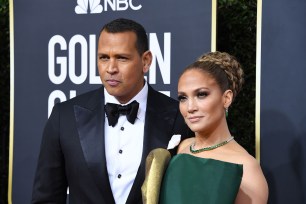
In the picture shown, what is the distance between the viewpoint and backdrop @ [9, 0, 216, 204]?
2.43 meters

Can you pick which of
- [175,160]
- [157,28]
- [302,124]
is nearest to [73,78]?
[157,28]

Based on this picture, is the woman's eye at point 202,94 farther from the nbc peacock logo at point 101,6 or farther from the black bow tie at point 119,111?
the nbc peacock logo at point 101,6

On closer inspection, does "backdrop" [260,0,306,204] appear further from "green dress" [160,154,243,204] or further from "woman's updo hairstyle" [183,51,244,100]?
"green dress" [160,154,243,204]

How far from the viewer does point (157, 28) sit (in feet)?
8.11

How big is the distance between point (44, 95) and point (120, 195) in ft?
3.46

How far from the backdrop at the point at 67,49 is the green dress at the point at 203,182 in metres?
1.07

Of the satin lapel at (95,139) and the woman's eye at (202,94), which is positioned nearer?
the woman's eye at (202,94)

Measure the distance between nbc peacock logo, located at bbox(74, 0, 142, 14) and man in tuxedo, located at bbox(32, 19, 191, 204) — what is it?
737 mm

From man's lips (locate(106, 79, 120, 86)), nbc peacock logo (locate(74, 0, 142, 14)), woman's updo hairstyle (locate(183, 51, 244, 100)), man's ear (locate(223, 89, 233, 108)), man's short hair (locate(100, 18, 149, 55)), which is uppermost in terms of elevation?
nbc peacock logo (locate(74, 0, 142, 14))

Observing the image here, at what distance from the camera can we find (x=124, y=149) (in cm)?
182

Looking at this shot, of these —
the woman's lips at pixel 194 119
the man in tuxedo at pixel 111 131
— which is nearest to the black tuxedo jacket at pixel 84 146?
the man in tuxedo at pixel 111 131

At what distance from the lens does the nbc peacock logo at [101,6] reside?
2541 millimetres

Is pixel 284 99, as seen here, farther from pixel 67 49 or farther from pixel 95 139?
pixel 67 49

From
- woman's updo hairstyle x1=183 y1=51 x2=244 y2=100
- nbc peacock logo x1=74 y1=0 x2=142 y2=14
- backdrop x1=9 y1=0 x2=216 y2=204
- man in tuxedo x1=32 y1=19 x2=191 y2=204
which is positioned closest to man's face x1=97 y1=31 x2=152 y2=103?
man in tuxedo x1=32 y1=19 x2=191 y2=204
